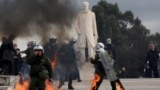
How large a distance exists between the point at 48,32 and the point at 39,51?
6.00 metres

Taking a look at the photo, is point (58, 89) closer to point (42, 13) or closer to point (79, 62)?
point (42, 13)

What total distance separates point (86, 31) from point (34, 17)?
16.6 ft

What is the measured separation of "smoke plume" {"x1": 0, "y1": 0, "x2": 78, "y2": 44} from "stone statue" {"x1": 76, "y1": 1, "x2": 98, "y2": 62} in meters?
3.37

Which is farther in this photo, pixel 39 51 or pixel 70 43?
pixel 70 43

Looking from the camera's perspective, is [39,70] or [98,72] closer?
[39,70]

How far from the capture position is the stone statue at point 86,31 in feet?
90.6

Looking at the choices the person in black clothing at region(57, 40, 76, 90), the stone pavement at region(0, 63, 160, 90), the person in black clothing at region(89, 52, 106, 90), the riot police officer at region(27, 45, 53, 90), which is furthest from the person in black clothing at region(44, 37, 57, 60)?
the riot police officer at region(27, 45, 53, 90)

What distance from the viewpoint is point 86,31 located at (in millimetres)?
27844

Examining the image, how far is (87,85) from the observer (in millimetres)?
24859

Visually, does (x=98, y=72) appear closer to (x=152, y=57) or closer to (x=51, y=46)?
(x=51, y=46)

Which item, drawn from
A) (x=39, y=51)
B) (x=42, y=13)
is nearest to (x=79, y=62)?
(x=42, y=13)

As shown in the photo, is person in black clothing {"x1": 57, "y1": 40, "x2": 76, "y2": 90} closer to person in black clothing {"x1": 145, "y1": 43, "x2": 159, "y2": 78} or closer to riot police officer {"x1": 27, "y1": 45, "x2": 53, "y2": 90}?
person in black clothing {"x1": 145, "y1": 43, "x2": 159, "y2": 78}

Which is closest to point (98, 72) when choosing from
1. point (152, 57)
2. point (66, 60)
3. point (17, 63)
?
point (66, 60)

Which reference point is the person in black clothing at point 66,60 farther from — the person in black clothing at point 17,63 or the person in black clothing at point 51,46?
the person in black clothing at point 17,63
